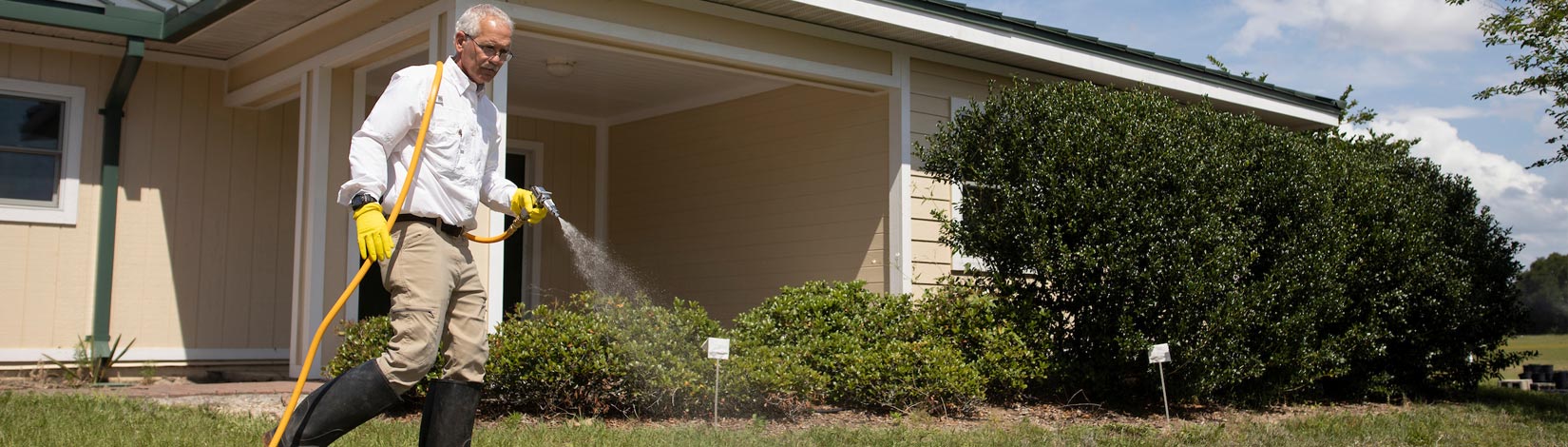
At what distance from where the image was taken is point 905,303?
7.60m

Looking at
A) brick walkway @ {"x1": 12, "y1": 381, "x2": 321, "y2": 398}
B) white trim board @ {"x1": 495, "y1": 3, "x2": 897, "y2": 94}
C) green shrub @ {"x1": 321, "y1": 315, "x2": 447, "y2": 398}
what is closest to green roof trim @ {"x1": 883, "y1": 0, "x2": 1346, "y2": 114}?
white trim board @ {"x1": 495, "y1": 3, "x2": 897, "y2": 94}

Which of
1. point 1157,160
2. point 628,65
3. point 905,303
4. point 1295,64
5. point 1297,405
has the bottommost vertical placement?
point 1297,405

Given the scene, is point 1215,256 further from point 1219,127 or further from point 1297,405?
point 1297,405

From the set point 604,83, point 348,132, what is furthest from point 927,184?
point 348,132

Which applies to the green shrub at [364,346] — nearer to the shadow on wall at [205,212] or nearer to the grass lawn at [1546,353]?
the shadow on wall at [205,212]

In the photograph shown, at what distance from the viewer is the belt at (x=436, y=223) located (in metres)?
3.66

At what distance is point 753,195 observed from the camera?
9742mm

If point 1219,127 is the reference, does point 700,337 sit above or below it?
below

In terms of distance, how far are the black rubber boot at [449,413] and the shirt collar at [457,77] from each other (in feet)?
2.77

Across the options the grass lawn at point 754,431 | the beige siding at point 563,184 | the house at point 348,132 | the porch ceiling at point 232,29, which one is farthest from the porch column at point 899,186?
the porch ceiling at point 232,29

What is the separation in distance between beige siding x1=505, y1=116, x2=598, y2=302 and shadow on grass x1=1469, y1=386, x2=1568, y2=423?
6710 mm

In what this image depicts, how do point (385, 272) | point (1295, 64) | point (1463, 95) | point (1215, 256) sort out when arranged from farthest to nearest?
point (1295, 64) → point (1463, 95) → point (1215, 256) → point (385, 272)

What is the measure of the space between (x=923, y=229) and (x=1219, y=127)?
200 centimetres

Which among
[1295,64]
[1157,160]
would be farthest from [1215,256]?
[1295,64]
